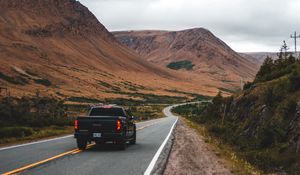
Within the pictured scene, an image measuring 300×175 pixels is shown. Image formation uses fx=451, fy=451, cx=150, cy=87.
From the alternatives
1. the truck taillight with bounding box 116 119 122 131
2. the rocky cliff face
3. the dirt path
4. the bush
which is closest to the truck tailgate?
the truck taillight with bounding box 116 119 122 131

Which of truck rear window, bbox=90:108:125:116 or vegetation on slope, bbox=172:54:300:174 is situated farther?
truck rear window, bbox=90:108:125:116

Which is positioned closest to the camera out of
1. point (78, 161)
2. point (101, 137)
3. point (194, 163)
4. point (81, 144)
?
point (78, 161)

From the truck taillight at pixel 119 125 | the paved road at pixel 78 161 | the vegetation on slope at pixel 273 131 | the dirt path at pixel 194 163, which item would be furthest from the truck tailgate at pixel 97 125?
the vegetation on slope at pixel 273 131

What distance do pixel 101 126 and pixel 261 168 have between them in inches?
255

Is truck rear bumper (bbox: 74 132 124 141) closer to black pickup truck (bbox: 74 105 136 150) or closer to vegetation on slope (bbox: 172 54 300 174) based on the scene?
black pickup truck (bbox: 74 105 136 150)

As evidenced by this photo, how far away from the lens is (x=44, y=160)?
A: 14.0 metres

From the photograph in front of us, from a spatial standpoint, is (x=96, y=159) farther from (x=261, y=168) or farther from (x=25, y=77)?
(x=25, y=77)

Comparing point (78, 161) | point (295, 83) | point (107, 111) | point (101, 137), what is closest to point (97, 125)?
point (101, 137)

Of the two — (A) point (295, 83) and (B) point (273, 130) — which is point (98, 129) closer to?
(B) point (273, 130)

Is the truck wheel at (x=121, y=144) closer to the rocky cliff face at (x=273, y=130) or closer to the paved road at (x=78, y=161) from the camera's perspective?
the paved road at (x=78, y=161)

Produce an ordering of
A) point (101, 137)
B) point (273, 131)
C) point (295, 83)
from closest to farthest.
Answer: point (101, 137), point (273, 131), point (295, 83)

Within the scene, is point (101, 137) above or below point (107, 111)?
below

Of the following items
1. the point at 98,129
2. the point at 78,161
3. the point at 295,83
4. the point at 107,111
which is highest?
the point at 295,83

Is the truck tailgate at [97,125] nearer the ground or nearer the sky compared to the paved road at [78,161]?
nearer the sky
